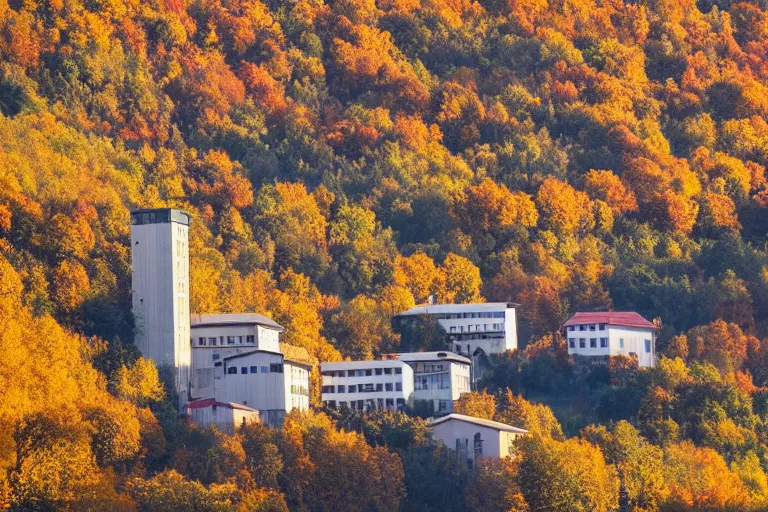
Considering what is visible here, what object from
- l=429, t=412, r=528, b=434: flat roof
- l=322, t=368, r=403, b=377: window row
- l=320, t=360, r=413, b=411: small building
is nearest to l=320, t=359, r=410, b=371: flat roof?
l=320, t=360, r=413, b=411: small building

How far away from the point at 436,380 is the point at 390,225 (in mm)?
23974

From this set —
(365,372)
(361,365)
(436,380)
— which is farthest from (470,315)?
(365,372)

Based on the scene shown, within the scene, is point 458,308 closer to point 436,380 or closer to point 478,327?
point 478,327

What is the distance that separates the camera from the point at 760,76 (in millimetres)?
172125

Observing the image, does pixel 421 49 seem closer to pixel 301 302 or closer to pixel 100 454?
pixel 301 302

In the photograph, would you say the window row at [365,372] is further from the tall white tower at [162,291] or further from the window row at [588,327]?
the window row at [588,327]

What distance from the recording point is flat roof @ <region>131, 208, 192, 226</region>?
104m

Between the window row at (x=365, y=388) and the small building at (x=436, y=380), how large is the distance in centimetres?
177

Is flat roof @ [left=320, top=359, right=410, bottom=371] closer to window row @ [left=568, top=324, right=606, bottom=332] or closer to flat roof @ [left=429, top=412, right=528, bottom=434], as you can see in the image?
flat roof @ [left=429, top=412, right=528, bottom=434]

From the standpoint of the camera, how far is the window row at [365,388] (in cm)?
10806

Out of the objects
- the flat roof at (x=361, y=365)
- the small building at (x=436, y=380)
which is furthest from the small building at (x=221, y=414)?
the small building at (x=436, y=380)

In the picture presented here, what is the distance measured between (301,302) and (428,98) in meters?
38.6

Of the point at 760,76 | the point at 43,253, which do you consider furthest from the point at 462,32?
the point at 43,253

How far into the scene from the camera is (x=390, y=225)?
132500 mm
